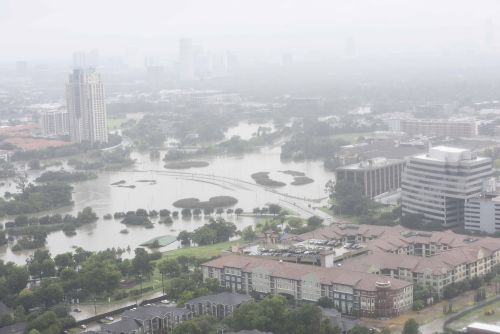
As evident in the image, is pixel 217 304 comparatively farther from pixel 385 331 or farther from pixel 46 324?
pixel 385 331

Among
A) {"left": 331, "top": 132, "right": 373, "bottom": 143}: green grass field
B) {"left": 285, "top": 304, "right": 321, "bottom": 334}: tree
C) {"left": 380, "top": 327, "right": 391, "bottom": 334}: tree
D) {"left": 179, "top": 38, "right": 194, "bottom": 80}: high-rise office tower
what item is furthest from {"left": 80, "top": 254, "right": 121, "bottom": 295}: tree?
{"left": 179, "top": 38, "right": 194, "bottom": 80}: high-rise office tower

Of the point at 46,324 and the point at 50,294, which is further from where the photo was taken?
the point at 50,294

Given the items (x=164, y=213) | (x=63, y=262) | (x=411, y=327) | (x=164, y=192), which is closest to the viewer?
(x=411, y=327)

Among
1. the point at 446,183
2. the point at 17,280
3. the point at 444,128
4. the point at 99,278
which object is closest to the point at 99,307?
the point at 99,278

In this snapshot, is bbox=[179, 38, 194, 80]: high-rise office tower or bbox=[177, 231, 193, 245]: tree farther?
bbox=[179, 38, 194, 80]: high-rise office tower

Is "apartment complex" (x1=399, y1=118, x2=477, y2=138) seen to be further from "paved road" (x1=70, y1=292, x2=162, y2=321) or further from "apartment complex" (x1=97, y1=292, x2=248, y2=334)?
"apartment complex" (x1=97, y1=292, x2=248, y2=334)

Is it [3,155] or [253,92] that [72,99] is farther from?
[253,92]
